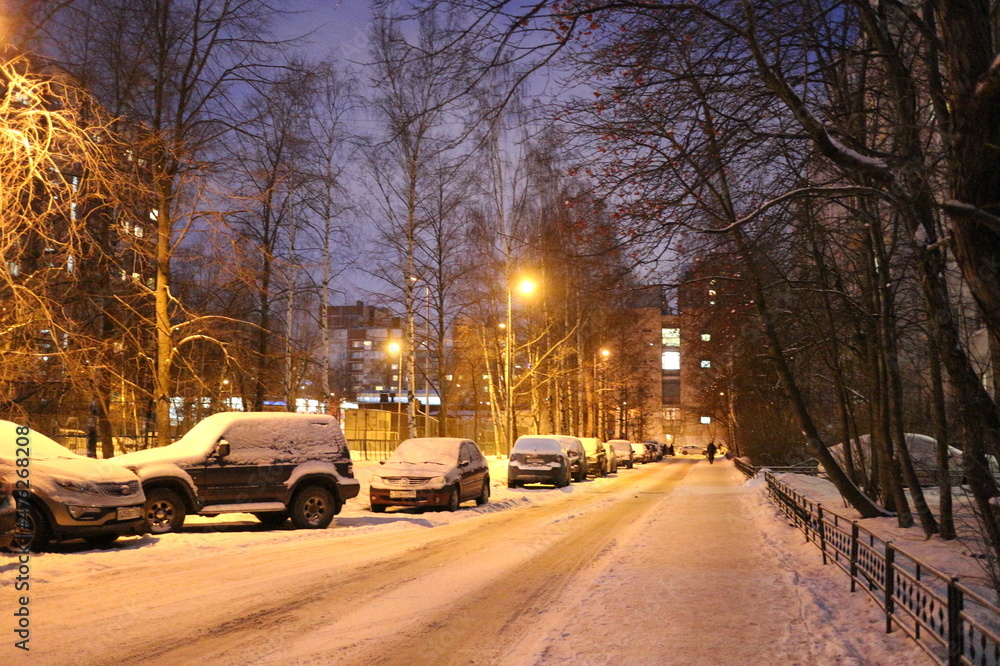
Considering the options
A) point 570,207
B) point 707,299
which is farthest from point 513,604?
point 707,299

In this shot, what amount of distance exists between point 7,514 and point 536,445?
21.7 m

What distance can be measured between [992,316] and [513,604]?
5226 mm

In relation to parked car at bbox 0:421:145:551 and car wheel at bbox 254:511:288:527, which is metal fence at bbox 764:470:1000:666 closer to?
parked car at bbox 0:421:145:551

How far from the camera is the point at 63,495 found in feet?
35.9

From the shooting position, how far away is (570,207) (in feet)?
31.6

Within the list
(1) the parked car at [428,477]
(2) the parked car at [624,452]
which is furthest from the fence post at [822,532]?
(2) the parked car at [624,452]

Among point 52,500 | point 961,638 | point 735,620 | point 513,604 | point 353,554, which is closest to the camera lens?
point 961,638

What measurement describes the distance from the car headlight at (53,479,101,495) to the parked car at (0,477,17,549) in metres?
0.84

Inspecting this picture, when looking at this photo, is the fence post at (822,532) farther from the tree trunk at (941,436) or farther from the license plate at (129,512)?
the license plate at (129,512)

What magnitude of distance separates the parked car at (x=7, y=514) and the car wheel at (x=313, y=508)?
5.61 m

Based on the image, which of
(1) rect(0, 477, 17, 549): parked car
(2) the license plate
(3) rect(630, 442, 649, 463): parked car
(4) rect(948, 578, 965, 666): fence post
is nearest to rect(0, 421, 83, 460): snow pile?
(1) rect(0, 477, 17, 549): parked car

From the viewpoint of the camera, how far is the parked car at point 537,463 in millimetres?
29156

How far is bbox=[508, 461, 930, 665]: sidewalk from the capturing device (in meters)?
6.57

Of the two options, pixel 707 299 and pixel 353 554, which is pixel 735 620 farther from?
pixel 707 299
